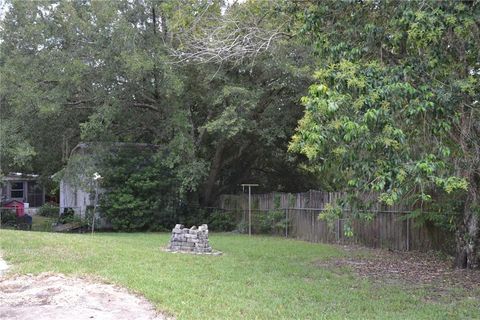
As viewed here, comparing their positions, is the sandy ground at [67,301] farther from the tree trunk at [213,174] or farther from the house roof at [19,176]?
the house roof at [19,176]

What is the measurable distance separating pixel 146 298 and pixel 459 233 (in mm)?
7614

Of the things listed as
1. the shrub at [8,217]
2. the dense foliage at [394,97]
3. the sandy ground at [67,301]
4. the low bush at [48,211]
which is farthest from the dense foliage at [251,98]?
the low bush at [48,211]

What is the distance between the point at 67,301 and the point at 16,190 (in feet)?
102

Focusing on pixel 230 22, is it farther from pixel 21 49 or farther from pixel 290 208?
pixel 21 49

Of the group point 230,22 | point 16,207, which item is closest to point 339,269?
point 230,22

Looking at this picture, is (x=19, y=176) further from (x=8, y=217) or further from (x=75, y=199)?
(x=75, y=199)

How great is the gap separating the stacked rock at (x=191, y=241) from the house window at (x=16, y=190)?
25.6 meters

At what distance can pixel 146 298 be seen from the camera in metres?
7.11

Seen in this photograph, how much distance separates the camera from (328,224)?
11.5 m

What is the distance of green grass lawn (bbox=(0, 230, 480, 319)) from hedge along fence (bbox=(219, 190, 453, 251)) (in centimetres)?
208

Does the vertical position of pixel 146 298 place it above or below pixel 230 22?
below

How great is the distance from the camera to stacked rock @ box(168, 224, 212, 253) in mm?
12945

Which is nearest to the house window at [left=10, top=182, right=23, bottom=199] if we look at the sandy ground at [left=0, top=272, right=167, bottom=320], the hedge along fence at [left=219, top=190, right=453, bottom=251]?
the hedge along fence at [left=219, top=190, right=453, bottom=251]

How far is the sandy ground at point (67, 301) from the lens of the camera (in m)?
6.23
